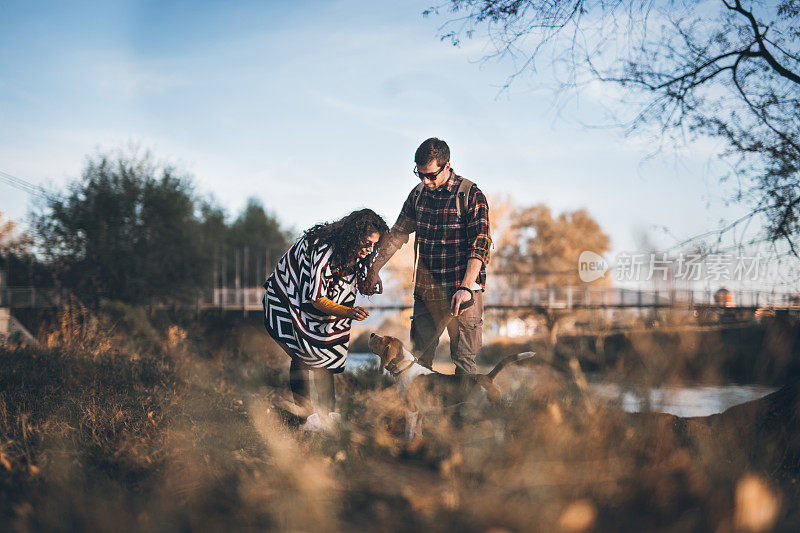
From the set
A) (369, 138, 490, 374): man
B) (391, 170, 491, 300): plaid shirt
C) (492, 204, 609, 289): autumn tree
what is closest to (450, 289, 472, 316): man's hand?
(369, 138, 490, 374): man

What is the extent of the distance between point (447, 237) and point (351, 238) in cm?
74

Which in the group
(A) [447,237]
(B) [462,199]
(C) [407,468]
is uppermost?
(B) [462,199]

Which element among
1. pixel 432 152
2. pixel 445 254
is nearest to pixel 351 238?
pixel 445 254

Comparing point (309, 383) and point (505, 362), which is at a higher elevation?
point (505, 362)

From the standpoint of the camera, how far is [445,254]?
14.4 feet

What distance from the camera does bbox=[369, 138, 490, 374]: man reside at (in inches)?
166

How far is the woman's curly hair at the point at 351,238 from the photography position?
162 inches

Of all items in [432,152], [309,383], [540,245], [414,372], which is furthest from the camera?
[540,245]

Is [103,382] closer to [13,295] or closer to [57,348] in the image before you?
[57,348]

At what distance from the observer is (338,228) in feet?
13.9

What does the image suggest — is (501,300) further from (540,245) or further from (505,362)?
(505,362)

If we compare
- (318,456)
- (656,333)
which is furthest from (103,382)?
(656,333)

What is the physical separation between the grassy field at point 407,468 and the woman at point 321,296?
1.53 ft

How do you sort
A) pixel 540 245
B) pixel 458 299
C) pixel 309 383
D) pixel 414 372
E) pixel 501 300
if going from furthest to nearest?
pixel 540 245 < pixel 501 300 < pixel 309 383 < pixel 458 299 < pixel 414 372
